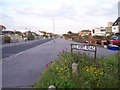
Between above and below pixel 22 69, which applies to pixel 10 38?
below

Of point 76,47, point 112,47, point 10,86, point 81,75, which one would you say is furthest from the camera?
point 112,47

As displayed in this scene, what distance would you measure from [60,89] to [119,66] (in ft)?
9.83

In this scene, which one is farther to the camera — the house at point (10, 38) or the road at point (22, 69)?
the house at point (10, 38)

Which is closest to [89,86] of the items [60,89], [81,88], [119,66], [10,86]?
[81,88]

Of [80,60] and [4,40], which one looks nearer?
[80,60]

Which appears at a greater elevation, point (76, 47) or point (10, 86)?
point (76, 47)

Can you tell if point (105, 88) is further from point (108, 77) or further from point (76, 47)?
point (76, 47)

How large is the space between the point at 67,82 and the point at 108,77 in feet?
4.36

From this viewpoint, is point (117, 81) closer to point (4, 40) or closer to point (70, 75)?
point (70, 75)

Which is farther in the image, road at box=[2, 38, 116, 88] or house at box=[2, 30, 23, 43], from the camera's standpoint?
house at box=[2, 30, 23, 43]

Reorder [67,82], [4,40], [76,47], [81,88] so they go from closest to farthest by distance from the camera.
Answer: [81,88] < [67,82] < [76,47] < [4,40]

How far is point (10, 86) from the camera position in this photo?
9945 millimetres

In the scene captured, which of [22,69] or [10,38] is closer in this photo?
[22,69]

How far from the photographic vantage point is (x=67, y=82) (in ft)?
25.7
